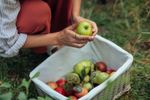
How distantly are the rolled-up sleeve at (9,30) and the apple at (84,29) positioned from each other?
31cm

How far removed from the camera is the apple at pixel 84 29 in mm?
2773

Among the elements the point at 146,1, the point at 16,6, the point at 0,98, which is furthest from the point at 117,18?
the point at 0,98

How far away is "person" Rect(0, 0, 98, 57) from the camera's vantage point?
2734 mm

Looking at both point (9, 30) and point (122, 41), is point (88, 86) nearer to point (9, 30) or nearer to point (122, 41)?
point (9, 30)

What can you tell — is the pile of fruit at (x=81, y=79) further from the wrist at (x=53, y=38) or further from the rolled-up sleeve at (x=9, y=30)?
the rolled-up sleeve at (x=9, y=30)

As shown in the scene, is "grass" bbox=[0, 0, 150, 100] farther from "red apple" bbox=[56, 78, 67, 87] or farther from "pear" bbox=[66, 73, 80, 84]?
"pear" bbox=[66, 73, 80, 84]

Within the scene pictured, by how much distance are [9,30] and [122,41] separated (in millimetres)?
1033

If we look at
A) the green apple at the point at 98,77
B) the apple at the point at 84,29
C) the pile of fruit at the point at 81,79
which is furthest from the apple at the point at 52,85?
the apple at the point at 84,29

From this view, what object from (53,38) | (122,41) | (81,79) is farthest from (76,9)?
(122,41)

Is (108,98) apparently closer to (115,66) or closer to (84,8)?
(115,66)

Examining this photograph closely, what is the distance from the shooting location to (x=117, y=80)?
2.91m

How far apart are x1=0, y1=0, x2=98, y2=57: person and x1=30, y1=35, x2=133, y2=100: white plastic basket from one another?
18 centimetres

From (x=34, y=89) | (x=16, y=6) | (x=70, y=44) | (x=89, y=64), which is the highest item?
(x=16, y=6)

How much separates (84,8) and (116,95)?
3.33ft
